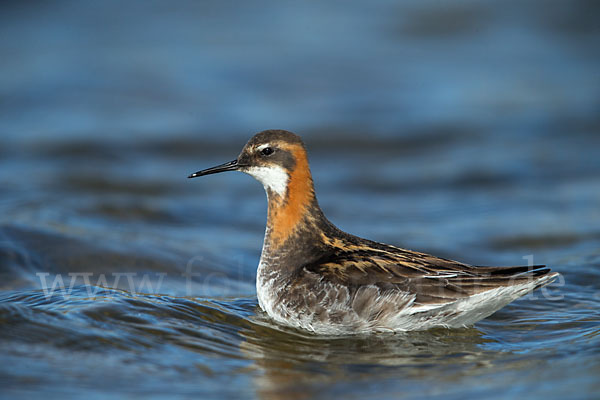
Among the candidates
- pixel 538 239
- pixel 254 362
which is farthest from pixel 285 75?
pixel 254 362

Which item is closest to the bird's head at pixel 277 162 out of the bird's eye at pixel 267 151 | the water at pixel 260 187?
the bird's eye at pixel 267 151

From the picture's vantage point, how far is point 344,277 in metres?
6.57

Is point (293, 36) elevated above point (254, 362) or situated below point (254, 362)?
above

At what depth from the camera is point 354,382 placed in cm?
550

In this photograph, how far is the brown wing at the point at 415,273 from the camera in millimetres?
6258

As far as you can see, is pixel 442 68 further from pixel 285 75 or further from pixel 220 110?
pixel 220 110

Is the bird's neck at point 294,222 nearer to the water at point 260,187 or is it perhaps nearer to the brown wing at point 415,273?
the brown wing at point 415,273

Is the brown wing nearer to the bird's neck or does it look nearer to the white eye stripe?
the bird's neck

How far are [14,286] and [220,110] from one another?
26.0 ft

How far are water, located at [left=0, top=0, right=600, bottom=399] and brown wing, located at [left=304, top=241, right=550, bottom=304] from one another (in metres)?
0.45

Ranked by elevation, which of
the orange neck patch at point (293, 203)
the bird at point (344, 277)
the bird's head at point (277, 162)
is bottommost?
the bird at point (344, 277)

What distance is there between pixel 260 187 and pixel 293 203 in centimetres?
482

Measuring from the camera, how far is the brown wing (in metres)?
6.26

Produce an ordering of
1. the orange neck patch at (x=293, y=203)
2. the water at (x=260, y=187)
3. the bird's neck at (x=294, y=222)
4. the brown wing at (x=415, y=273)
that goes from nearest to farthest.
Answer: the water at (x=260, y=187) < the brown wing at (x=415, y=273) < the bird's neck at (x=294, y=222) < the orange neck patch at (x=293, y=203)
